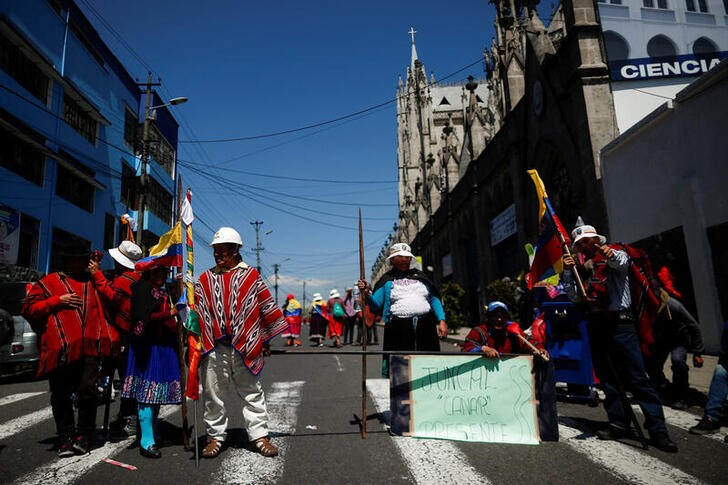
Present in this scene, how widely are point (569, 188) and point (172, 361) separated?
13303 mm

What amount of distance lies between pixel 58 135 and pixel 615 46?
21.7 metres

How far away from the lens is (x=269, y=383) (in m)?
8.06

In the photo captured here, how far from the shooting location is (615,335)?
4367 mm

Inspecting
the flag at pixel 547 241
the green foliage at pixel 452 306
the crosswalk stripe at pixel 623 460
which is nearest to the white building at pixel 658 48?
the flag at pixel 547 241

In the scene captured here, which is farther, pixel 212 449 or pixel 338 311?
pixel 338 311

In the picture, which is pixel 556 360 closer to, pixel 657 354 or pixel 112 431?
pixel 657 354

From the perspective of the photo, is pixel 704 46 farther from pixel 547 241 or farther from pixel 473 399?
pixel 473 399

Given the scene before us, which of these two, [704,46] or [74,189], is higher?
[704,46]

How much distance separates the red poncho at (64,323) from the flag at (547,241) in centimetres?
454

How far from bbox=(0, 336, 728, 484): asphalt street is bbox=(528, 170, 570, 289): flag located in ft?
5.45

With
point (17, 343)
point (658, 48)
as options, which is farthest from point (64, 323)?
point (658, 48)

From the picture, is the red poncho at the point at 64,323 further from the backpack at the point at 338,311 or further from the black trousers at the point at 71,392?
the backpack at the point at 338,311

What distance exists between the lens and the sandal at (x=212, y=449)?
3.89 meters

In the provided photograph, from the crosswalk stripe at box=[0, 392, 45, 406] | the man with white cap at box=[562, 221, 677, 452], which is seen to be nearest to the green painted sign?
the man with white cap at box=[562, 221, 677, 452]
